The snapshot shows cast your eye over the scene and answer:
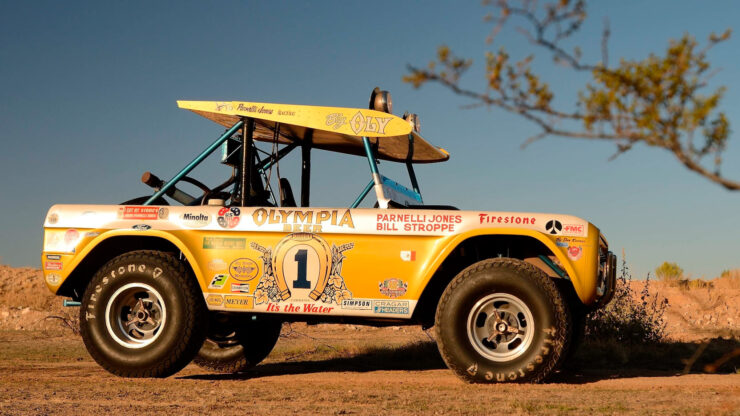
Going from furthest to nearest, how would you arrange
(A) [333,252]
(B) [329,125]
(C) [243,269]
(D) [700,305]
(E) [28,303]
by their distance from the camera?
(E) [28,303] < (D) [700,305] < (B) [329,125] < (C) [243,269] < (A) [333,252]

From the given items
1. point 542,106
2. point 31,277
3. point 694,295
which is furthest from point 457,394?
point 31,277

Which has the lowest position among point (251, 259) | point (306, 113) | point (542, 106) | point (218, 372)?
point (218, 372)

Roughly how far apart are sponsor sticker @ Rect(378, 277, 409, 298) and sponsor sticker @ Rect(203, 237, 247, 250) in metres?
1.35

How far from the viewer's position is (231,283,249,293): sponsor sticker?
6.99 m

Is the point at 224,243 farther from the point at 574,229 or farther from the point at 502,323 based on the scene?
the point at 574,229

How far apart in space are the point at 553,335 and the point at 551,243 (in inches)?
30.2

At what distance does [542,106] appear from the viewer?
3240mm

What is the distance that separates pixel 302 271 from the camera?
686 cm

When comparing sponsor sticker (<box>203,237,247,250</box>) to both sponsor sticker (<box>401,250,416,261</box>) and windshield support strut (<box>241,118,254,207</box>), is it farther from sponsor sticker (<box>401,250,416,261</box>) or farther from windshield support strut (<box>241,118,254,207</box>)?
sponsor sticker (<box>401,250,416,261</box>)

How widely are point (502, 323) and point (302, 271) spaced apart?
1809mm

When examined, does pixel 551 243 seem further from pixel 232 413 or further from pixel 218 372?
pixel 218 372

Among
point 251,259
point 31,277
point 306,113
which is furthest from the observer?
point 31,277

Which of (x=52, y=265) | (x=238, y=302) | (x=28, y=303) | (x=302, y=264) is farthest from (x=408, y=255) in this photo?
(x=28, y=303)

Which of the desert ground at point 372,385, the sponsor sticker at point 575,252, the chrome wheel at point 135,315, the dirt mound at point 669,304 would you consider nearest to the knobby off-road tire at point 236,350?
the desert ground at point 372,385
